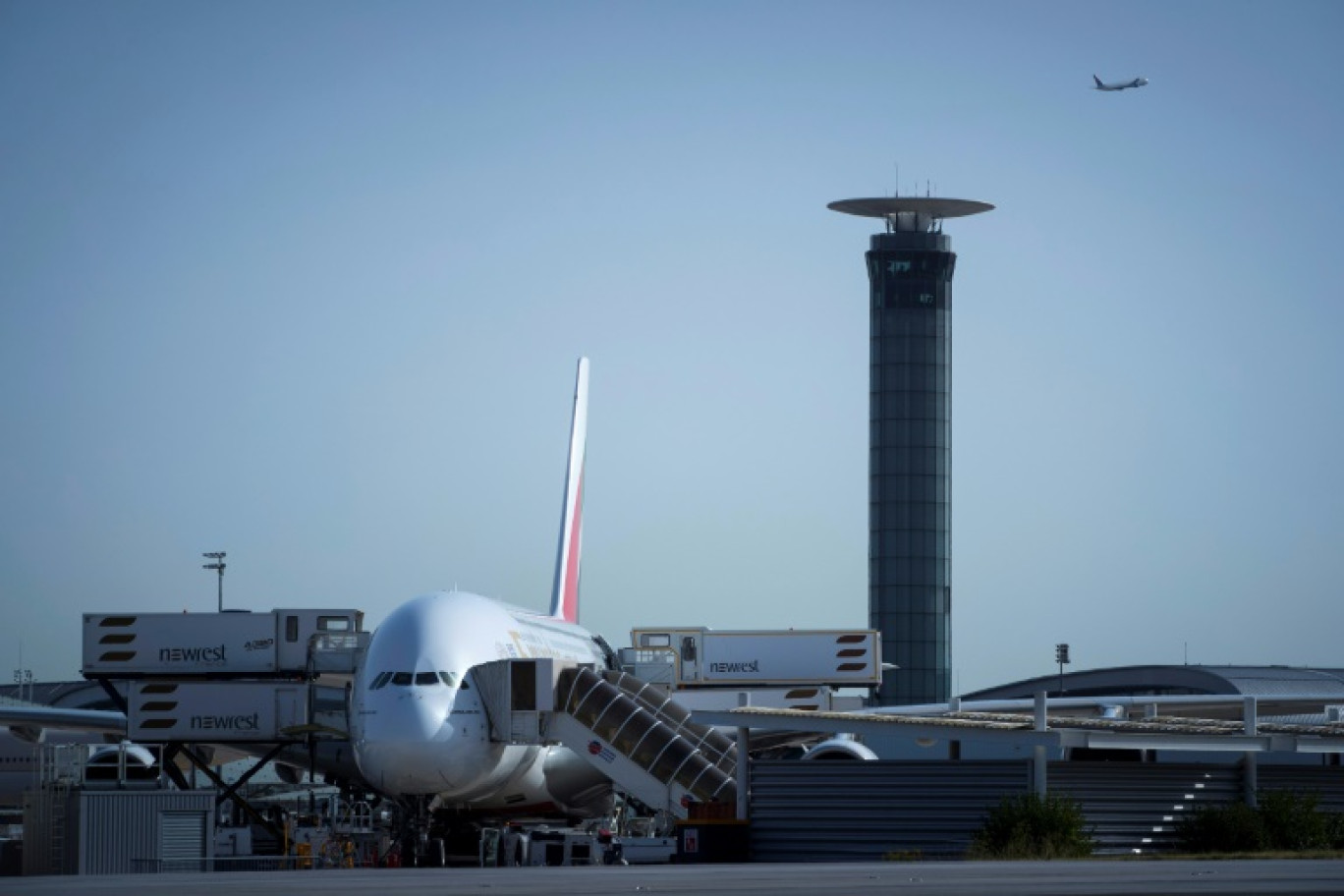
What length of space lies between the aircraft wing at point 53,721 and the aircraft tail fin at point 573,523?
38.2 feet

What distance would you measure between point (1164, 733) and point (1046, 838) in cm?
427

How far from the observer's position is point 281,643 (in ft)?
164

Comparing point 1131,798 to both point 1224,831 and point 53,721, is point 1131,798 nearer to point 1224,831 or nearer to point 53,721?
point 1224,831

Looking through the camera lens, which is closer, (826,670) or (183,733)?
(183,733)

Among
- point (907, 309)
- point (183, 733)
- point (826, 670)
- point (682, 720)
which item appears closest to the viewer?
point (682, 720)

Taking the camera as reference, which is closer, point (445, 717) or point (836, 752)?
point (445, 717)

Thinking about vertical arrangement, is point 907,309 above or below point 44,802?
above

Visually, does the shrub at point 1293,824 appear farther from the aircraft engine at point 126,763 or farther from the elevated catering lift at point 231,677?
the aircraft engine at point 126,763

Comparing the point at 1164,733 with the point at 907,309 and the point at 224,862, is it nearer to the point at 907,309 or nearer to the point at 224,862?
the point at 224,862

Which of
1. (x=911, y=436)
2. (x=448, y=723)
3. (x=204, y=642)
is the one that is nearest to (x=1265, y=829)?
(x=448, y=723)

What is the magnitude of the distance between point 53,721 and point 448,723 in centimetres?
1887

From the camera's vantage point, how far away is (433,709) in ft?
122

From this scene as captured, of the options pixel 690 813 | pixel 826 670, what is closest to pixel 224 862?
pixel 690 813

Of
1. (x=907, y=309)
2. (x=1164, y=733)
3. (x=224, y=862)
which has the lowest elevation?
(x=224, y=862)
